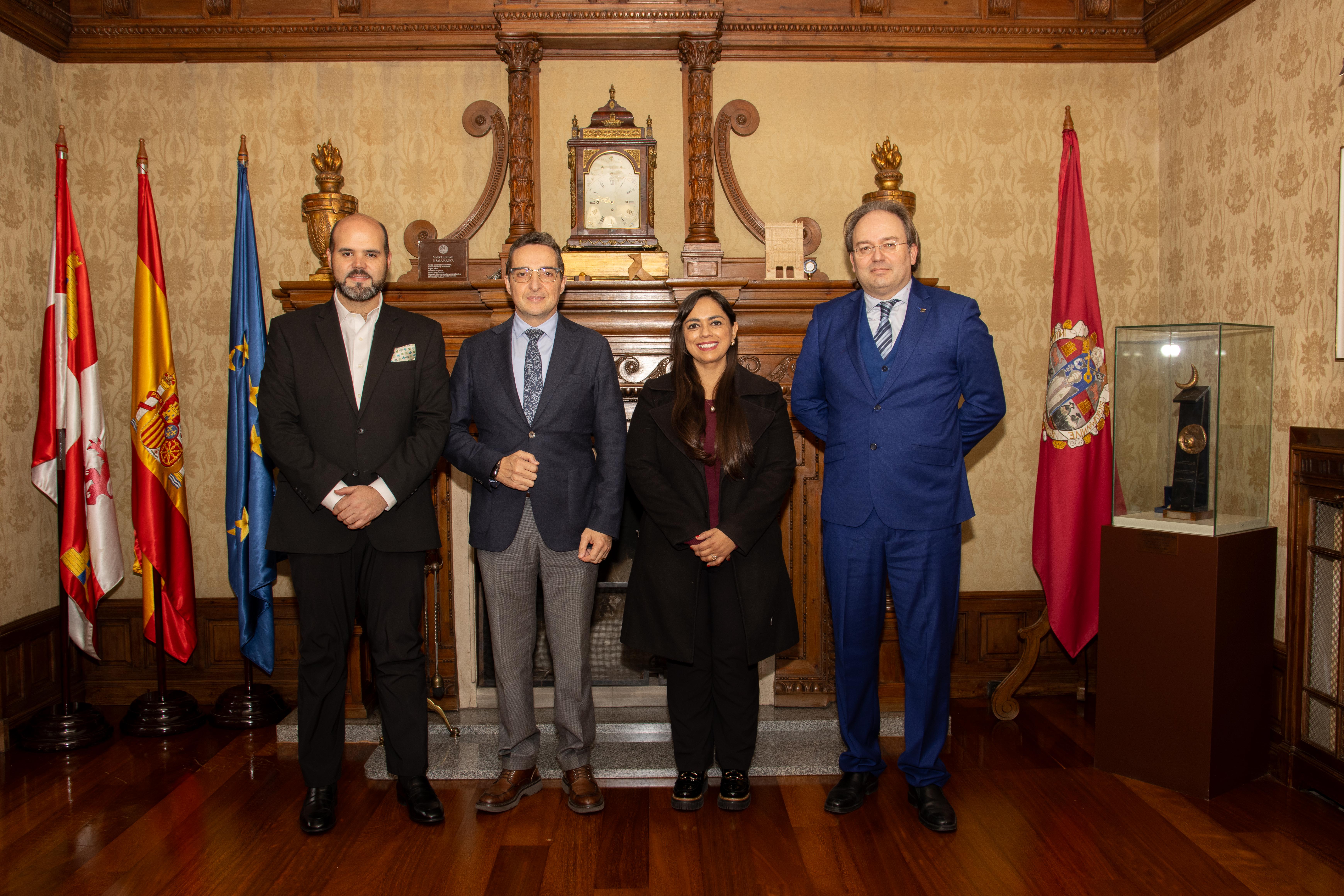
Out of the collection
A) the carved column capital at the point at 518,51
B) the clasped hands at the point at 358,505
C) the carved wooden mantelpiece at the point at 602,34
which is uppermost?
the carved wooden mantelpiece at the point at 602,34

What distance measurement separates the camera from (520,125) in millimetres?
3691

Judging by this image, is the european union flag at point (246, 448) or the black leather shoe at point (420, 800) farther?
the european union flag at point (246, 448)

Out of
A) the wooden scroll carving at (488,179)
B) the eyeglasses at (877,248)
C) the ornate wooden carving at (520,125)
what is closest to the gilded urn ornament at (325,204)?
the wooden scroll carving at (488,179)

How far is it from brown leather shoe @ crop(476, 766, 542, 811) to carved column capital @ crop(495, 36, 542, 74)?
2.83 m

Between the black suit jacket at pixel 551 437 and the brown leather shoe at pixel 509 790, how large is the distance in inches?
29.4

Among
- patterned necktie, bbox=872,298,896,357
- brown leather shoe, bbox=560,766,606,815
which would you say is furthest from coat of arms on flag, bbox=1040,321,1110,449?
brown leather shoe, bbox=560,766,606,815

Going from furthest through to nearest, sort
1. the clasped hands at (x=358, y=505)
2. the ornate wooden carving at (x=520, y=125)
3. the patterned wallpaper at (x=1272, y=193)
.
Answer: the ornate wooden carving at (x=520, y=125) < the patterned wallpaper at (x=1272, y=193) < the clasped hands at (x=358, y=505)

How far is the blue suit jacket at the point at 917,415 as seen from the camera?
261 centimetres

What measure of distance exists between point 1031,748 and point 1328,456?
57.2 inches

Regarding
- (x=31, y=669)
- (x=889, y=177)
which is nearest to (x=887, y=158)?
(x=889, y=177)

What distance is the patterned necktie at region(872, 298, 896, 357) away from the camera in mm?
2691

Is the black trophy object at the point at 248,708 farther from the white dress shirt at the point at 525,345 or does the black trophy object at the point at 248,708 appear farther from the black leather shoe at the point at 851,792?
the black leather shoe at the point at 851,792

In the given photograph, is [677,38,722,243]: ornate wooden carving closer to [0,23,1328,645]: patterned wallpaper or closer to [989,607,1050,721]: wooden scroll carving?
[0,23,1328,645]: patterned wallpaper

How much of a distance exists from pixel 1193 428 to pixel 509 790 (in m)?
2.55
